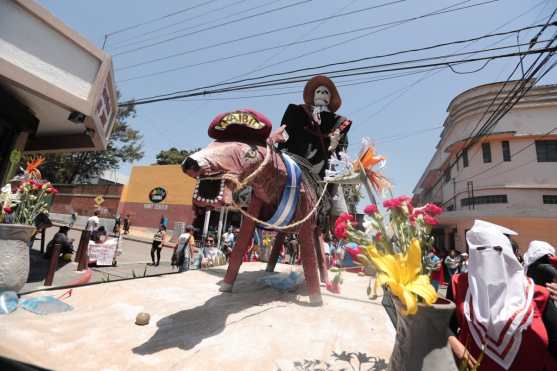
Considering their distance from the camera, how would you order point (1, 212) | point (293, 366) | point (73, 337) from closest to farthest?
1. point (293, 366)
2. point (73, 337)
3. point (1, 212)

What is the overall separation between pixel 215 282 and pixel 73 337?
91.8 inches

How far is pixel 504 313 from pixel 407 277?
0.61m

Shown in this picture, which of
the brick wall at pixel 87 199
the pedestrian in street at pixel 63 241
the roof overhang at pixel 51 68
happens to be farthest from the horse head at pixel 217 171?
the brick wall at pixel 87 199

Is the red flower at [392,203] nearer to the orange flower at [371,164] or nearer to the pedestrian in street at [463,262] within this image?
the orange flower at [371,164]

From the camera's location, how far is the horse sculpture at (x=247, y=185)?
239 centimetres

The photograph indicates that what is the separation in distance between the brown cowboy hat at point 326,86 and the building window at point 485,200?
1642 cm

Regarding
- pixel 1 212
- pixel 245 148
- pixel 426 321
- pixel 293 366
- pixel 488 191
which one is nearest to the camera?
pixel 426 321

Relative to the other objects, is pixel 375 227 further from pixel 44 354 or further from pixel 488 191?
pixel 488 191

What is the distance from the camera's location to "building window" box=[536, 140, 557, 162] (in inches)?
650

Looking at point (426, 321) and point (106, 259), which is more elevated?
point (426, 321)

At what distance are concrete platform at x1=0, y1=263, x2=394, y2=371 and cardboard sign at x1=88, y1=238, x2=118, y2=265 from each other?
4.86 metres

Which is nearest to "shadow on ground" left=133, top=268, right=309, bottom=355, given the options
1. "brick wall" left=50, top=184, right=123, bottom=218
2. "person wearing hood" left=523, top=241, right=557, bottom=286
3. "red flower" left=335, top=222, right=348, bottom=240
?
"red flower" left=335, top=222, right=348, bottom=240

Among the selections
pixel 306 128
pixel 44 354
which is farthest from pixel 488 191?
pixel 44 354

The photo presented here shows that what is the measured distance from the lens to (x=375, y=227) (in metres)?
1.59
